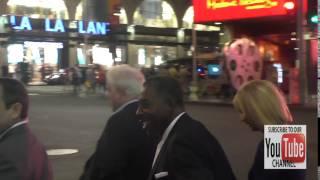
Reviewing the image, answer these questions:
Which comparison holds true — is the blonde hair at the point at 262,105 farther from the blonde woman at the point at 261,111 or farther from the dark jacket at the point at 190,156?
the dark jacket at the point at 190,156

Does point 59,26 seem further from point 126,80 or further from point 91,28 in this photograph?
point 126,80

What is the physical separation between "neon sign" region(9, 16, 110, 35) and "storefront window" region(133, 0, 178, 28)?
1330 cm

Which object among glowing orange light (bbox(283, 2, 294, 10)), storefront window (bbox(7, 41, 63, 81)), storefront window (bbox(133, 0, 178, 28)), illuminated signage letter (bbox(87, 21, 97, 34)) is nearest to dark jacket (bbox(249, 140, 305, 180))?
glowing orange light (bbox(283, 2, 294, 10))

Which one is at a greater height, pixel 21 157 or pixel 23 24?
pixel 23 24

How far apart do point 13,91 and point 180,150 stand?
0.88 metres

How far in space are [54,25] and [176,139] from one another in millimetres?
49365

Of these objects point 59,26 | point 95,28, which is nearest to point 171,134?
point 95,28

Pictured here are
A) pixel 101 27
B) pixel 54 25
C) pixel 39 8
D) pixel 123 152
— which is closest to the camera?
pixel 123 152

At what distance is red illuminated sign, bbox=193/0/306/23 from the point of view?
27938 millimetres

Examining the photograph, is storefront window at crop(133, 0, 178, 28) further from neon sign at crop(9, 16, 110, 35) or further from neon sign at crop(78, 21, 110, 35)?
neon sign at crop(78, 21, 110, 35)

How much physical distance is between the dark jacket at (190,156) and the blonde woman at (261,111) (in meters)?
0.17

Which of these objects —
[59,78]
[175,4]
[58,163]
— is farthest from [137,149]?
[175,4]


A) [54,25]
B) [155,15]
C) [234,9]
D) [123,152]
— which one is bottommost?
[123,152]

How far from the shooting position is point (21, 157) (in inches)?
115
